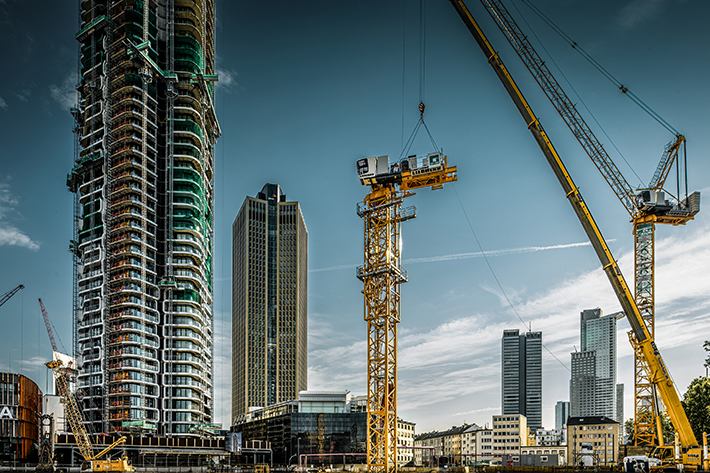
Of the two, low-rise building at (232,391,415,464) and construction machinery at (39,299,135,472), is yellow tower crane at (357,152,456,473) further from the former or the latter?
low-rise building at (232,391,415,464)

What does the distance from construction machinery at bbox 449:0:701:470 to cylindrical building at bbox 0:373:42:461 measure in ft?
379

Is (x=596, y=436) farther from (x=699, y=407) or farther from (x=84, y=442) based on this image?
(x=84, y=442)

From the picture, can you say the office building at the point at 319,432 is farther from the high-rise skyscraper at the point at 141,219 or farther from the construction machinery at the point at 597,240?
the construction machinery at the point at 597,240

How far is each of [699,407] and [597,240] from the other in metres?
41.5

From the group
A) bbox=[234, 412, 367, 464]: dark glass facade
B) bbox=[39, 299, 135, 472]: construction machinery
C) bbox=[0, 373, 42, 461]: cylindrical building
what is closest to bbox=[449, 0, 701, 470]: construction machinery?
bbox=[39, 299, 135, 472]: construction machinery

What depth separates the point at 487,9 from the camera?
100 meters

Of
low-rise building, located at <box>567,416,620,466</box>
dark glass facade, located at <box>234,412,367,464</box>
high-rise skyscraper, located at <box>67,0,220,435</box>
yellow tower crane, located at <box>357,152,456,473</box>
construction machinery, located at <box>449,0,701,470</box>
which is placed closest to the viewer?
yellow tower crane, located at <box>357,152,456,473</box>

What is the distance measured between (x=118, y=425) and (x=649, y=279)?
102m

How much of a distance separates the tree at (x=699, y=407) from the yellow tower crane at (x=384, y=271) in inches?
2494

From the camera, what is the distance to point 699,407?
11406 cm

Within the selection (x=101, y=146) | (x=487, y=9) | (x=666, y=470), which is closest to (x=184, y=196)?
(x=101, y=146)

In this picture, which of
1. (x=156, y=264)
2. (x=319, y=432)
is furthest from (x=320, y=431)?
(x=156, y=264)

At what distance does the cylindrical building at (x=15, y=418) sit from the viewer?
13525cm

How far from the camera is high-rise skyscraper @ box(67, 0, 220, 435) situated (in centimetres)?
13688
